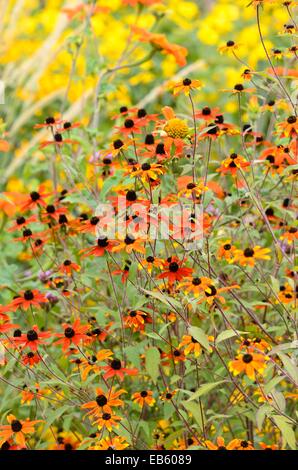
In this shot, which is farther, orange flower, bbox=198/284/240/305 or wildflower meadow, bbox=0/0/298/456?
wildflower meadow, bbox=0/0/298/456

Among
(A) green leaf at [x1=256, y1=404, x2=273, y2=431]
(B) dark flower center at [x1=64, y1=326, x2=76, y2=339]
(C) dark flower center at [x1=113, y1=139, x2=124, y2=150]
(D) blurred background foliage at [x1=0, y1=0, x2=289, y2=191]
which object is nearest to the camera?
(A) green leaf at [x1=256, y1=404, x2=273, y2=431]

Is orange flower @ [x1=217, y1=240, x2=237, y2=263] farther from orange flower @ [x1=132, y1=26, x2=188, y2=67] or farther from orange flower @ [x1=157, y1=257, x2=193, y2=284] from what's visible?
orange flower @ [x1=132, y1=26, x2=188, y2=67]

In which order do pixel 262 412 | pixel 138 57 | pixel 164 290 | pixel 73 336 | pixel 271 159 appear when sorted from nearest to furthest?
pixel 262 412
pixel 73 336
pixel 164 290
pixel 271 159
pixel 138 57

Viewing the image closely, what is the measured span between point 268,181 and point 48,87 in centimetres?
226

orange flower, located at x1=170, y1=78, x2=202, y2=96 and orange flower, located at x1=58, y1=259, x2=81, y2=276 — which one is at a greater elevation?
orange flower, located at x1=170, y1=78, x2=202, y2=96

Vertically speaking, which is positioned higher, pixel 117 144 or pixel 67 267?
pixel 117 144

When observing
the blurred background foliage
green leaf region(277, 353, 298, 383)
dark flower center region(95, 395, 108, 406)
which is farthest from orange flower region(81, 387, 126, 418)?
the blurred background foliage

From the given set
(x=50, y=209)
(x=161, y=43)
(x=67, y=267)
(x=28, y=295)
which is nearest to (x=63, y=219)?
(x=50, y=209)

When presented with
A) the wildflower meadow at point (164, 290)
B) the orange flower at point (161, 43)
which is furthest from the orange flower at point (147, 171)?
the orange flower at point (161, 43)

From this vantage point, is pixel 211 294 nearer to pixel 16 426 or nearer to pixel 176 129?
pixel 176 129

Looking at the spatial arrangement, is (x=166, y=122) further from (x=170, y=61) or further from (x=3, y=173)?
(x=170, y=61)

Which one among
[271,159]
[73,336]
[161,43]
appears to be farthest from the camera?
[161,43]

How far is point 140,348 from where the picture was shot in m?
1.64

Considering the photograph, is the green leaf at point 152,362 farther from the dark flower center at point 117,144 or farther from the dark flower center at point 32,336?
the dark flower center at point 117,144
